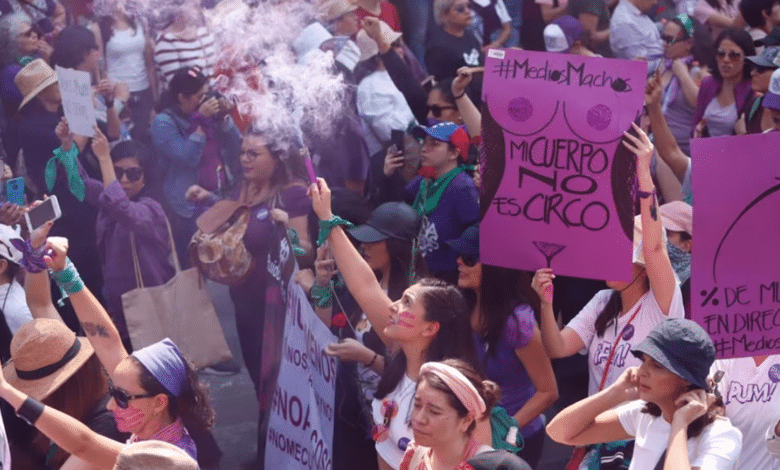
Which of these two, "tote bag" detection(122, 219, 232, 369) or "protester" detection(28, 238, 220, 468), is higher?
"protester" detection(28, 238, 220, 468)

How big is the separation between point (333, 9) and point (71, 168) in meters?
2.10

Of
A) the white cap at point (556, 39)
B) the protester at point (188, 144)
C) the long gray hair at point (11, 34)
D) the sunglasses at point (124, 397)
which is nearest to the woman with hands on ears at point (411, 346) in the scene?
the sunglasses at point (124, 397)

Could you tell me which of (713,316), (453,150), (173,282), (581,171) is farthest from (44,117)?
(713,316)

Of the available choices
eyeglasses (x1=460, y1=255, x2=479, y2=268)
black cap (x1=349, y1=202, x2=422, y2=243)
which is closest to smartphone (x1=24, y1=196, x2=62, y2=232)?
black cap (x1=349, y1=202, x2=422, y2=243)

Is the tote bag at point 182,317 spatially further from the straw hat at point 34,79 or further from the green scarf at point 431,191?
the straw hat at point 34,79

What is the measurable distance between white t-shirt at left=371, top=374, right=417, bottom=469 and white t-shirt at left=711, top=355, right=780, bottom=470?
1141 millimetres

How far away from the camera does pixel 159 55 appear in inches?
329

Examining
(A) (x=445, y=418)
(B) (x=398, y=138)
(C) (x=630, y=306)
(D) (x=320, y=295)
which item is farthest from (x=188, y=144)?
(A) (x=445, y=418)

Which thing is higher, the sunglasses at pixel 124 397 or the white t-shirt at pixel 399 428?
the sunglasses at pixel 124 397

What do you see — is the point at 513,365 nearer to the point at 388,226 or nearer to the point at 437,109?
the point at 388,226

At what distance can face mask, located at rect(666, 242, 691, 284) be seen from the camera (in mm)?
5574

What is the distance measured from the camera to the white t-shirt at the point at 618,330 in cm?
496

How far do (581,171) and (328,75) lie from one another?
251 centimetres

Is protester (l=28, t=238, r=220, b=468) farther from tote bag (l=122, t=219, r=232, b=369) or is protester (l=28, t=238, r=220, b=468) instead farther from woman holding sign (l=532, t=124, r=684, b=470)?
tote bag (l=122, t=219, r=232, b=369)
